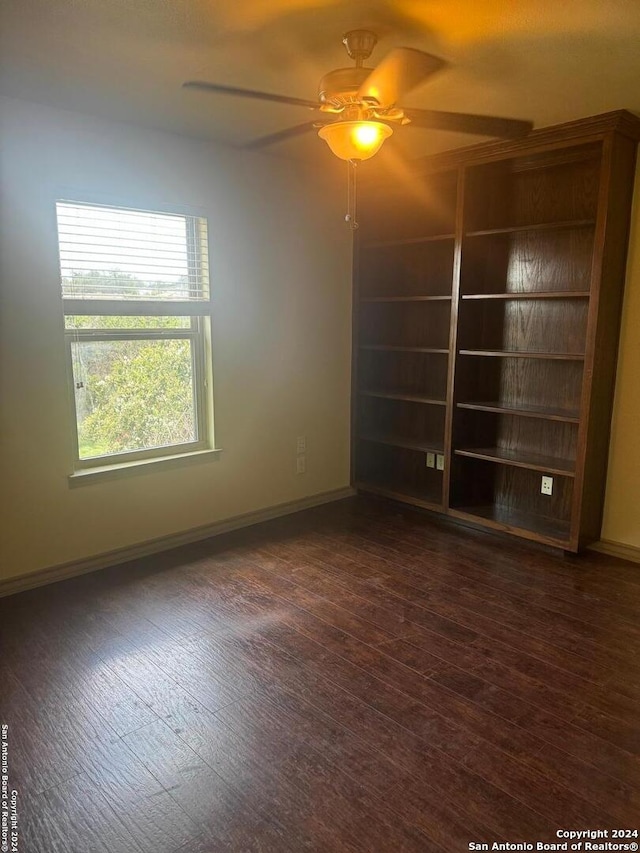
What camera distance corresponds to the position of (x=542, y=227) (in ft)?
→ 11.0

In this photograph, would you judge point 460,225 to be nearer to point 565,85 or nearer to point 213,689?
point 565,85

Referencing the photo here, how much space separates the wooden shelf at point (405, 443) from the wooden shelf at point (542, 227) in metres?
1.43

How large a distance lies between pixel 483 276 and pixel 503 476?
1.37m

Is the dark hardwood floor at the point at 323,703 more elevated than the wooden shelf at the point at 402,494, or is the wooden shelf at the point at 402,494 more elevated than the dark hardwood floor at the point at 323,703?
the wooden shelf at the point at 402,494

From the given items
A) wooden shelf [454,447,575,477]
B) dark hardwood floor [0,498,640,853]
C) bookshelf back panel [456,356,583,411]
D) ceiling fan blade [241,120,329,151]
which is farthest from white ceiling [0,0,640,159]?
dark hardwood floor [0,498,640,853]

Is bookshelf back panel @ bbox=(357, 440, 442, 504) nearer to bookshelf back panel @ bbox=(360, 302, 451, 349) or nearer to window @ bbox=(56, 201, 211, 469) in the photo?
bookshelf back panel @ bbox=(360, 302, 451, 349)

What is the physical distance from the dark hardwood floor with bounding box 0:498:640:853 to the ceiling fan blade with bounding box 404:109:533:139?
2.25m

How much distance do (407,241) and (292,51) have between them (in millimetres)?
1943

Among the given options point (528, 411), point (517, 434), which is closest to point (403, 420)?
point (517, 434)

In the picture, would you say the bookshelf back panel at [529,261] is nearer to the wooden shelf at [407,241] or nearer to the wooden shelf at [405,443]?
the wooden shelf at [407,241]

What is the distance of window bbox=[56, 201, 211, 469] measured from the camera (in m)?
3.12

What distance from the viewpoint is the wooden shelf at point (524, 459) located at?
135 inches

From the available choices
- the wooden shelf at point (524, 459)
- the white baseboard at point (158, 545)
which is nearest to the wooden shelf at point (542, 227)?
the wooden shelf at point (524, 459)

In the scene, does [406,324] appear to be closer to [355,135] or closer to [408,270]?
[408,270]
